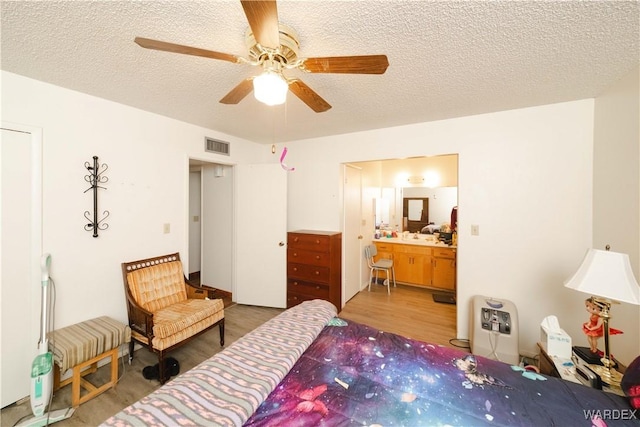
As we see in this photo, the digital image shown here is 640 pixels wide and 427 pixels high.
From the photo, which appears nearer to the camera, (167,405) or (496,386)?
(167,405)

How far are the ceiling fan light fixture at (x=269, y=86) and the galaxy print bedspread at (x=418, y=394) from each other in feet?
4.71

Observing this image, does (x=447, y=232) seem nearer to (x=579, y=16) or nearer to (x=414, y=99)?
(x=414, y=99)

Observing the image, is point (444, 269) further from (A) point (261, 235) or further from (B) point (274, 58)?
(B) point (274, 58)

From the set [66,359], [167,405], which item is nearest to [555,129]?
[167,405]

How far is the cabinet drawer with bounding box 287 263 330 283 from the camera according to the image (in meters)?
3.22

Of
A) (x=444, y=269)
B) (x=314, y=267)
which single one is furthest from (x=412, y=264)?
(x=314, y=267)

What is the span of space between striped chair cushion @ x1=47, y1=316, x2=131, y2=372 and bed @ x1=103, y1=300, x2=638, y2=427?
3.95 ft

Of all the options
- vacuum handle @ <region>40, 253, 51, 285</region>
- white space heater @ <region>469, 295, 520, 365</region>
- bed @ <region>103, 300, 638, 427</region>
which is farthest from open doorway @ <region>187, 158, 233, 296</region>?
white space heater @ <region>469, 295, 520, 365</region>

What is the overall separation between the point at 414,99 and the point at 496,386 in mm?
2147

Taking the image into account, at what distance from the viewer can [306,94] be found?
154cm

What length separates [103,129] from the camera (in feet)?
7.23

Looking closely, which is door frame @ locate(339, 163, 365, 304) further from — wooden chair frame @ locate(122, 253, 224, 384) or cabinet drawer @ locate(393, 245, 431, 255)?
wooden chair frame @ locate(122, 253, 224, 384)

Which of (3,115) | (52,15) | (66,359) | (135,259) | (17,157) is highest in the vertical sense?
(52,15)

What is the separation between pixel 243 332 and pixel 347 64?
2862 mm
